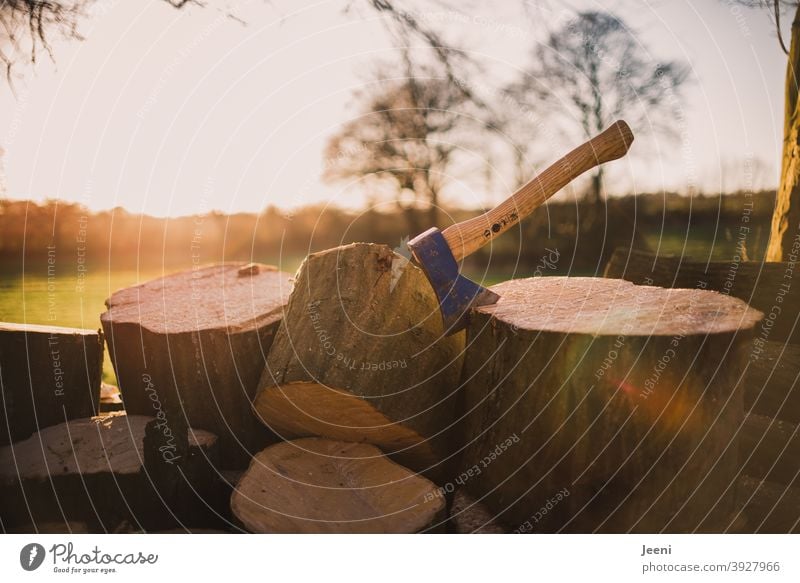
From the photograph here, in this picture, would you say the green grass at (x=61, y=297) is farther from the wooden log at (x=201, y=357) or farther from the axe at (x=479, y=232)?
the axe at (x=479, y=232)

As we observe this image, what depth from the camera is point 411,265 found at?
2398 mm

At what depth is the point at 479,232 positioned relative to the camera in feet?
8.15

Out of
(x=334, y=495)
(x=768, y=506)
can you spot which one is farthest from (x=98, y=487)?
(x=768, y=506)

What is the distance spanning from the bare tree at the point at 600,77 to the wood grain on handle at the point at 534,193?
67 centimetres

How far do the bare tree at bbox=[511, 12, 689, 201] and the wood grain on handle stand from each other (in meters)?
0.67

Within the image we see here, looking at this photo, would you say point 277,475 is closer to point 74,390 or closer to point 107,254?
point 74,390

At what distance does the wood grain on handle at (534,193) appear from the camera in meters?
2.47

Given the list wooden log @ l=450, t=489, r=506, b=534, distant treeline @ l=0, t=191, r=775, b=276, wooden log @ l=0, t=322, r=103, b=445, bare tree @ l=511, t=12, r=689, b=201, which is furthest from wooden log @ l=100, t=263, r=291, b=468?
bare tree @ l=511, t=12, r=689, b=201

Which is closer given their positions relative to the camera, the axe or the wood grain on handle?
the axe

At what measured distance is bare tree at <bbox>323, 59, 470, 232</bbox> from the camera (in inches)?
126

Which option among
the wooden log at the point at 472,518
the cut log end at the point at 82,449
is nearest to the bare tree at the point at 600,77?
the wooden log at the point at 472,518

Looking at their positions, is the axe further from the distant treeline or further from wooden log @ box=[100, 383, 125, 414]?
wooden log @ box=[100, 383, 125, 414]

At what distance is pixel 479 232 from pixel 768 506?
1.72 meters
